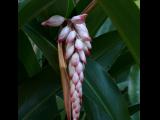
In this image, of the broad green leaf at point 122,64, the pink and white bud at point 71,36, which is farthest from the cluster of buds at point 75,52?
the broad green leaf at point 122,64

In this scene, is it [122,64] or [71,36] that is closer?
[71,36]

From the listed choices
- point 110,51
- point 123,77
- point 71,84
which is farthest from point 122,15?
point 123,77

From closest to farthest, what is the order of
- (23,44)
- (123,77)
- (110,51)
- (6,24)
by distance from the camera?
1. (6,24)
2. (23,44)
3. (110,51)
4. (123,77)

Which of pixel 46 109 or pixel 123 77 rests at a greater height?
pixel 46 109

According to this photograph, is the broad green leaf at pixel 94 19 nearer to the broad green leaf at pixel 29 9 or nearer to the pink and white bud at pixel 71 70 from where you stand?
the broad green leaf at pixel 29 9

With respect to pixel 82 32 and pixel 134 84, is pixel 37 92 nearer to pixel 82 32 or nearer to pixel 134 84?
pixel 82 32

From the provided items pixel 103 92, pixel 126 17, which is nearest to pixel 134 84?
pixel 103 92
